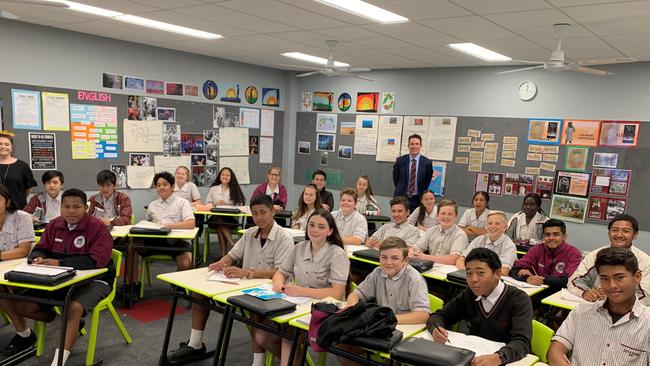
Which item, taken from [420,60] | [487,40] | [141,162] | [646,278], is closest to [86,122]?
[141,162]

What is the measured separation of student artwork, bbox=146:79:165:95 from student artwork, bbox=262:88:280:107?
2.04 metres

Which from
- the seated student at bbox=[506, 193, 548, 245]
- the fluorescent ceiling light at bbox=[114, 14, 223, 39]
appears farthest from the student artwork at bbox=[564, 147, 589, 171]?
the fluorescent ceiling light at bbox=[114, 14, 223, 39]

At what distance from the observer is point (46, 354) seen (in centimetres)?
346

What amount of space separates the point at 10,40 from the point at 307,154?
4952mm

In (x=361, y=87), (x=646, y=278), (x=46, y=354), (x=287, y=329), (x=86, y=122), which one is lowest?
(x=46, y=354)

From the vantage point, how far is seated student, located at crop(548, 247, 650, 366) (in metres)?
2.15


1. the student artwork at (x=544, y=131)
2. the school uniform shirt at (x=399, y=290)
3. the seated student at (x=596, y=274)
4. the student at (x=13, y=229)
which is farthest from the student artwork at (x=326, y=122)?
the school uniform shirt at (x=399, y=290)

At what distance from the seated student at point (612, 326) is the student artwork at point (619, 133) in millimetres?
4456

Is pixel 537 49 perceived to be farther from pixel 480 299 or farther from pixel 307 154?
pixel 307 154

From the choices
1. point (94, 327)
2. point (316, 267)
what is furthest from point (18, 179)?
point (316, 267)

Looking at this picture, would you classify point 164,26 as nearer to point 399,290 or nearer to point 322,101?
point 322,101

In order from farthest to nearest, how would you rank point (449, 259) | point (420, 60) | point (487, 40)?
point (420, 60)
point (487, 40)
point (449, 259)

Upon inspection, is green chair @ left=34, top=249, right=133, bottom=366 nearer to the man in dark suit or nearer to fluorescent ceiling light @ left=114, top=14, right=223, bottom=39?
fluorescent ceiling light @ left=114, top=14, right=223, bottom=39

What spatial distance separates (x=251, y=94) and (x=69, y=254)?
17.5 ft
